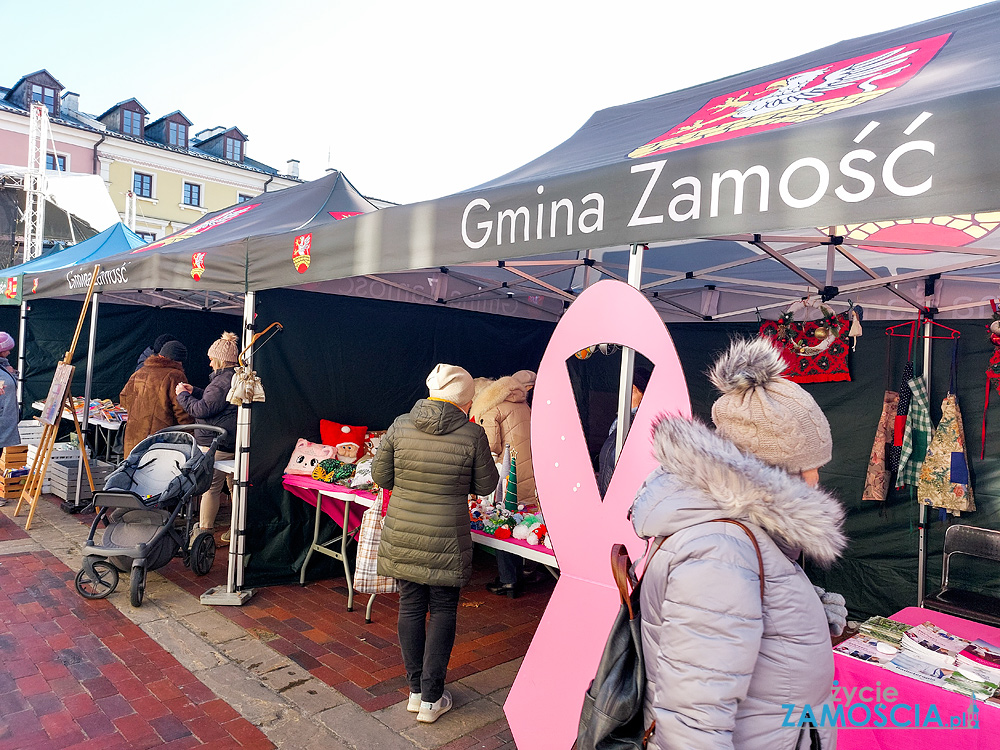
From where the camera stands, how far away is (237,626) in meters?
4.21

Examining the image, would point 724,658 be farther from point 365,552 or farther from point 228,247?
point 228,247

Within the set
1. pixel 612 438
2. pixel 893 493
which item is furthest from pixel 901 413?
pixel 612 438

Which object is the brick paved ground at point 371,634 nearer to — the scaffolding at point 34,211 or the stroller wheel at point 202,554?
the stroller wheel at point 202,554

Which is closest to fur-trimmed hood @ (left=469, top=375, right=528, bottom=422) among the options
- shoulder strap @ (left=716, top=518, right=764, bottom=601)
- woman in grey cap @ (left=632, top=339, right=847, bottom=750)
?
woman in grey cap @ (left=632, top=339, right=847, bottom=750)

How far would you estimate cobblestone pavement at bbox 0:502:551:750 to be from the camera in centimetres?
306

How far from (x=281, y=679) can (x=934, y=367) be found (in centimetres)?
440

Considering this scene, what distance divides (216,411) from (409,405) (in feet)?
5.27

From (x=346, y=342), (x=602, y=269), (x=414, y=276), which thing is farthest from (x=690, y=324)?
(x=346, y=342)

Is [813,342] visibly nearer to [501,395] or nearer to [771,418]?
[501,395]

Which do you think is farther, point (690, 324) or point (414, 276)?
point (690, 324)

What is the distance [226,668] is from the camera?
3660 mm

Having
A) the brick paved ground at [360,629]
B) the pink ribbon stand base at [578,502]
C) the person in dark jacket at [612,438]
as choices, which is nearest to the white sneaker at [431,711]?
the brick paved ground at [360,629]

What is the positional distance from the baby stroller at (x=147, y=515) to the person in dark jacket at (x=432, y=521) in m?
2.16

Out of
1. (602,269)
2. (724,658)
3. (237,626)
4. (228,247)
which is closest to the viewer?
(724,658)
